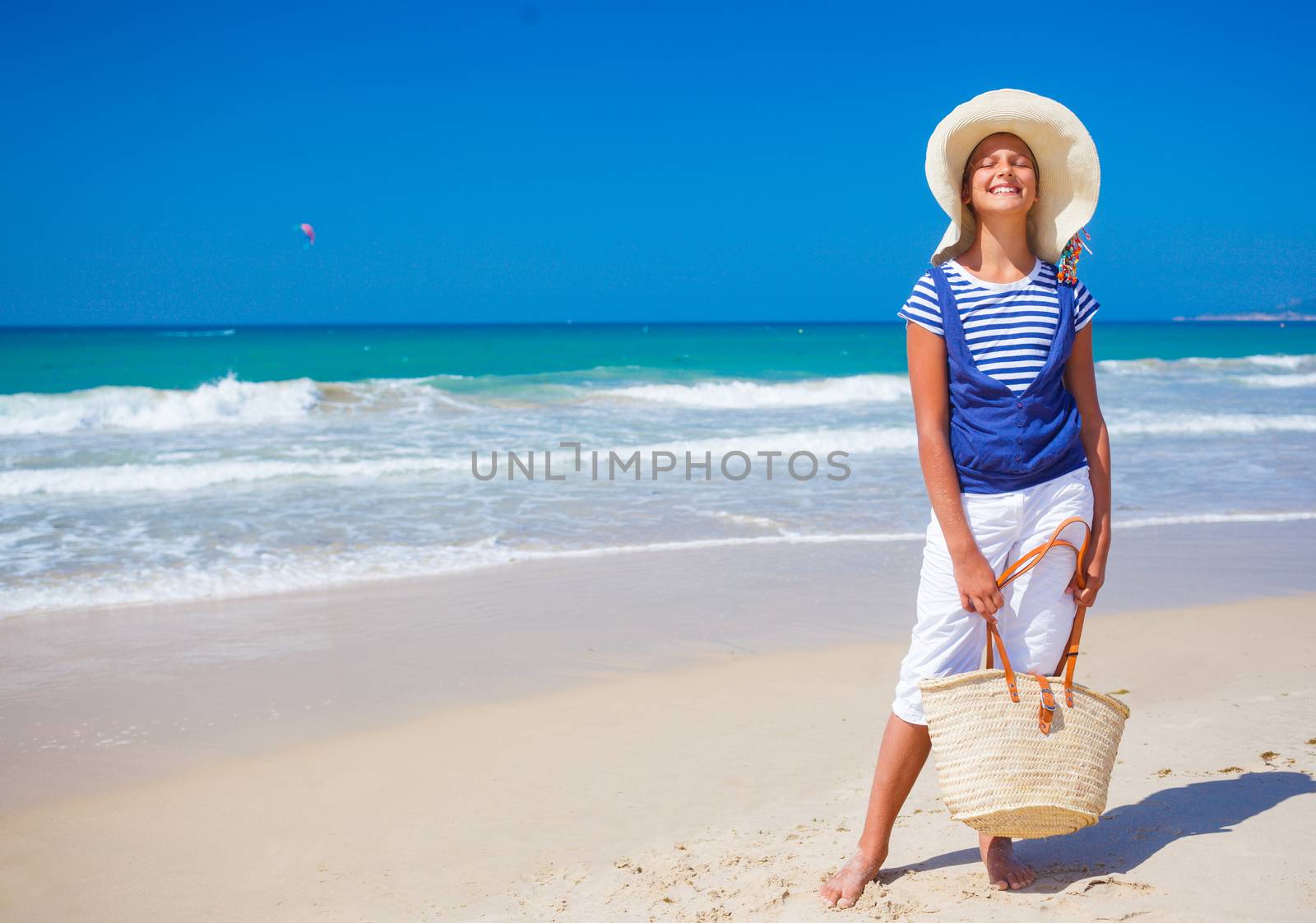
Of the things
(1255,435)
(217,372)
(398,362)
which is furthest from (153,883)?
(398,362)

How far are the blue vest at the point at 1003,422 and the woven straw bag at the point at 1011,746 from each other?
6.4 inches

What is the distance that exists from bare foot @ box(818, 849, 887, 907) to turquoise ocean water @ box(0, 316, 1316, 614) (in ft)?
15.8

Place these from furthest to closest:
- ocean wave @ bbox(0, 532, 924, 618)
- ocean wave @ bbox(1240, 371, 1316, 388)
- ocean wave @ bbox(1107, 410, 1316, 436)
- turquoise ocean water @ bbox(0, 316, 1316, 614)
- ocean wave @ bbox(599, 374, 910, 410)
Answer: ocean wave @ bbox(1240, 371, 1316, 388) < ocean wave @ bbox(599, 374, 910, 410) < ocean wave @ bbox(1107, 410, 1316, 436) < turquoise ocean water @ bbox(0, 316, 1316, 614) < ocean wave @ bbox(0, 532, 924, 618)

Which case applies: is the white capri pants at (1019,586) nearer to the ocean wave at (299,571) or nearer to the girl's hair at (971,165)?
the girl's hair at (971,165)

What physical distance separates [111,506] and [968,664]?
28.9 ft

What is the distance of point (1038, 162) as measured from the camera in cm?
258

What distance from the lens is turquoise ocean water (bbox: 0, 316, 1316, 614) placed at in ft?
24.4

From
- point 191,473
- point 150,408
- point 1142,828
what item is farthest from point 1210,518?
point 150,408

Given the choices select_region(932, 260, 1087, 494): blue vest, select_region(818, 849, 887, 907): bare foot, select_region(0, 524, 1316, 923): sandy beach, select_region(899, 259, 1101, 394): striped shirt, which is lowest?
select_region(0, 524, 1316, 923): sandy beach

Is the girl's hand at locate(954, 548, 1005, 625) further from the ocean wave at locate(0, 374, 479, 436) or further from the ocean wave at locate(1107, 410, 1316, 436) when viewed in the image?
the ocean wave at locate(0, 374, 479, 436)

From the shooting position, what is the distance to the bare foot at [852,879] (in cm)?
256

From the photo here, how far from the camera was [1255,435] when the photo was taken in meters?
15.1

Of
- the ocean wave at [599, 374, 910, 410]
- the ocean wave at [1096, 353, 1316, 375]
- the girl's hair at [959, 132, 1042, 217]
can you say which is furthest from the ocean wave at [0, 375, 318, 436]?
the ocean wave at [1096, 353, 1316, 375]

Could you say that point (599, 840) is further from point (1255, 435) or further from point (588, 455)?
point (1255, 435)
